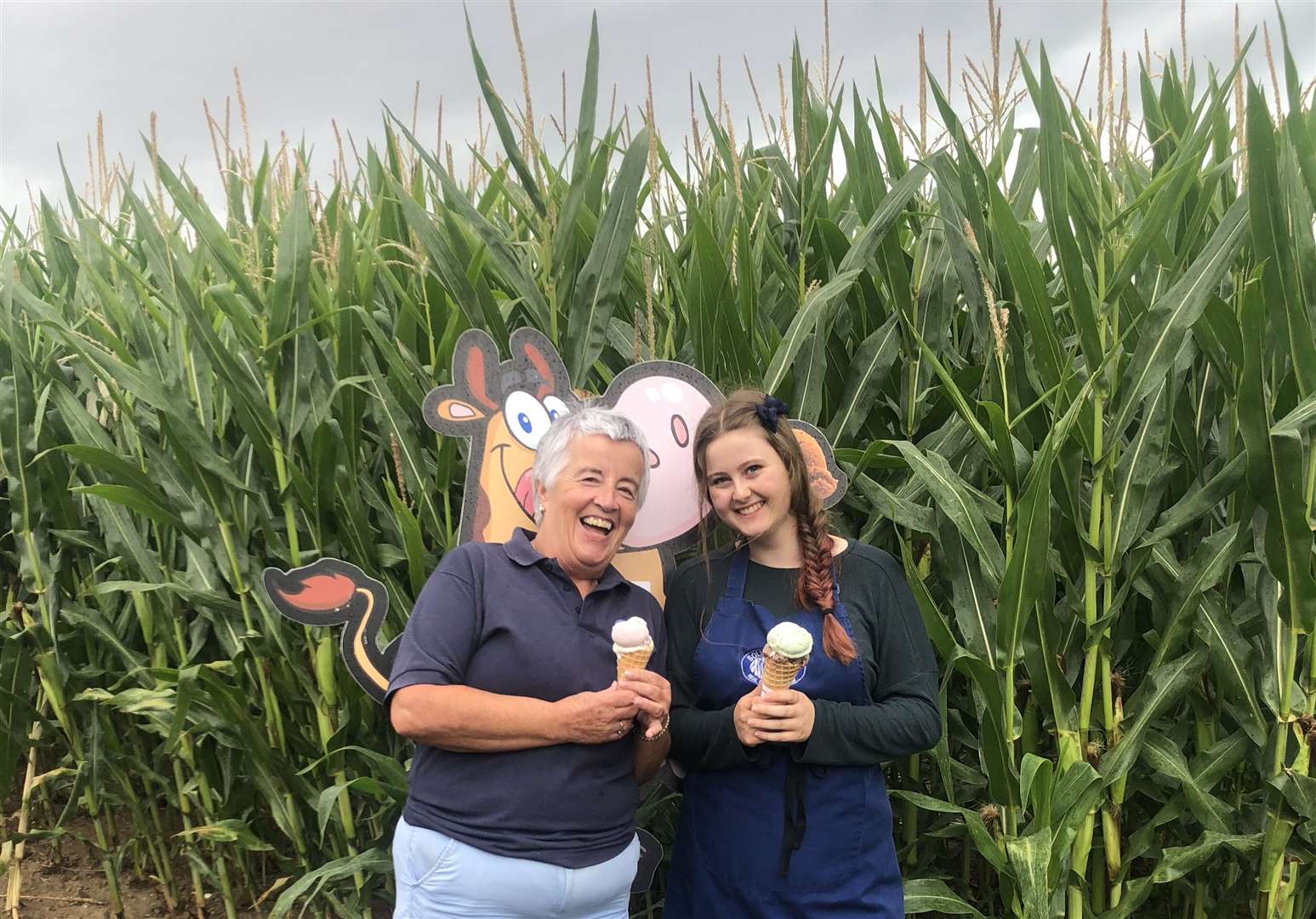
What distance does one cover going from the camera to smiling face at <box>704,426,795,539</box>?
1669 millimetres

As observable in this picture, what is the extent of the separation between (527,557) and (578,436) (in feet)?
0.74

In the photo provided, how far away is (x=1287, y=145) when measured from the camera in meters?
1.89

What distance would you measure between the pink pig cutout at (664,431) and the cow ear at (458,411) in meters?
0.26

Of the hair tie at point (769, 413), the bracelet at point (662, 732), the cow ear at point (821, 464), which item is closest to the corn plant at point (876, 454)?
the cow ear at point (821, 464)

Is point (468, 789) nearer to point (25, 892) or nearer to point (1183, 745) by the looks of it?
point (1183, 745)

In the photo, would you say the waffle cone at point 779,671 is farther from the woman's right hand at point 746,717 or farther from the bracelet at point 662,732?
the bracelet at point 662,732

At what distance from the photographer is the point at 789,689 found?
1.56 m

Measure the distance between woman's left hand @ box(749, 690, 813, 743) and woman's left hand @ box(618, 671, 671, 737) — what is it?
0.47ft

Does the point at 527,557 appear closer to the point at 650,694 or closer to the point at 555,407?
the point at 650,694

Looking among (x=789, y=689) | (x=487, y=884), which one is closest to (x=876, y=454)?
(x=789, y=689)

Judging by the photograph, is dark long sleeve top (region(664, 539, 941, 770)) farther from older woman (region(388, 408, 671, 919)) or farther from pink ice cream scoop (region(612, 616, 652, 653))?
pink ice cream scoop (region(612, 616, 652, 653))

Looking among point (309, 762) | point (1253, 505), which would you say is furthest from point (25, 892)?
point (1253, 505)

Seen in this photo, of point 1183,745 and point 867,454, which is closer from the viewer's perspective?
point 867,454

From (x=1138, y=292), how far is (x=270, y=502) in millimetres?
2031
